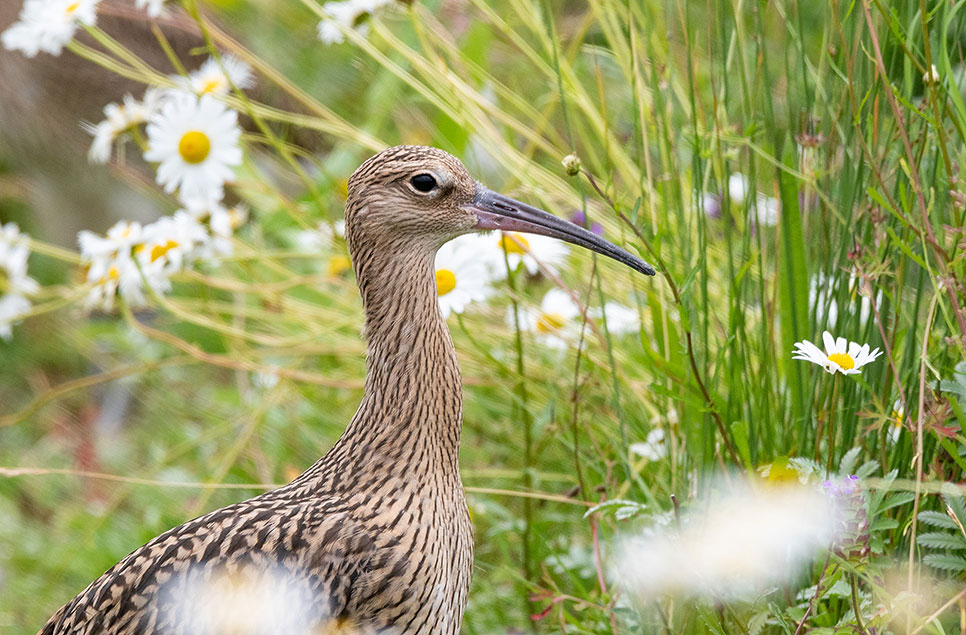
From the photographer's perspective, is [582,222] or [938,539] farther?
[582,222]

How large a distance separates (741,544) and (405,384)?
0.52m

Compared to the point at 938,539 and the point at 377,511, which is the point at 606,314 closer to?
Answer: the point at 377,511

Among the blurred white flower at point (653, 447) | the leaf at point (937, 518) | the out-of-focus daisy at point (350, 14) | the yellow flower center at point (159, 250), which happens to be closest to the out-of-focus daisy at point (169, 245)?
the yellow flower center at point (159, 250)

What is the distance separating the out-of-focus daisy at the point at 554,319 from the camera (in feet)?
7.39

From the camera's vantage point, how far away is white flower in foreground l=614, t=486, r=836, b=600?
1440 millimetres

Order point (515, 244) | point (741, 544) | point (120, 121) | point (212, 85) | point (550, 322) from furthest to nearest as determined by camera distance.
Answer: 1. point (212, 85)
2. point (120, 121)
3. point (550, 322)
4. point (515, 244)
5. point (741, 544)

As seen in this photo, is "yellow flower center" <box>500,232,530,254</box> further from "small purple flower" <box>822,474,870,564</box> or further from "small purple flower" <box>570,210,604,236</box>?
"small purple flower" <box>822,474,870,564</box>

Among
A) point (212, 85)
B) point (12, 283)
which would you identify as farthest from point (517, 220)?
point (12, 283)

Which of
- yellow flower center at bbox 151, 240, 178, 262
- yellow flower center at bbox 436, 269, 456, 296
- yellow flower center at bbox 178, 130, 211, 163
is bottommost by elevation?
yellow flower center at bbox 436, 269, 456, 296

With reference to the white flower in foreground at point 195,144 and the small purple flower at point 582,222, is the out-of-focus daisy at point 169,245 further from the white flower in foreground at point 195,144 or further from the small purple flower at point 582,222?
the small purple flower at point 582,222

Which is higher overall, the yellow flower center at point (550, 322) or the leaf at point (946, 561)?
the yellow flower center at point (550, 322)

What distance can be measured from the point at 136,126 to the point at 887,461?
1.61 m

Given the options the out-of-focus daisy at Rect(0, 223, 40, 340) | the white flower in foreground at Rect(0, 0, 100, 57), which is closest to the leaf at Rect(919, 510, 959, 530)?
the white flower in foreground at Rect(0, 0, 100, 57)

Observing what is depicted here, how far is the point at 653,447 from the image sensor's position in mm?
1941
